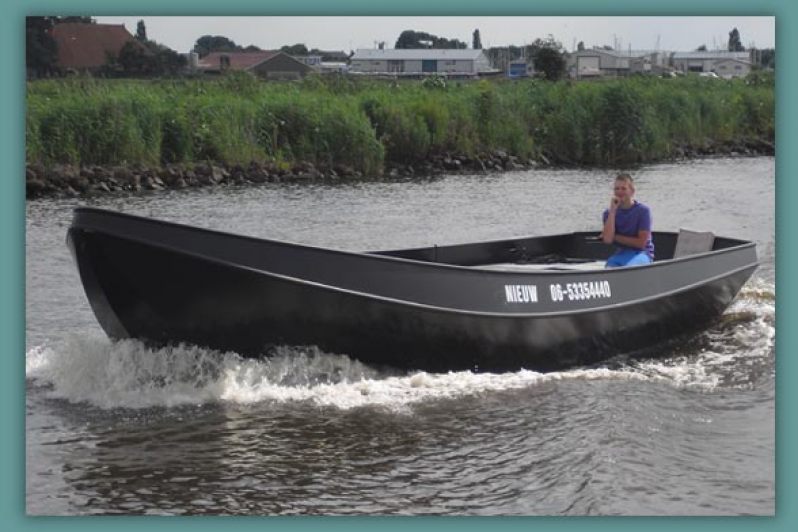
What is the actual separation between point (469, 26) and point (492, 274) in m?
1.97

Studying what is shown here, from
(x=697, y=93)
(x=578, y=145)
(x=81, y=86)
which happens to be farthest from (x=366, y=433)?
(x=578, y=145)

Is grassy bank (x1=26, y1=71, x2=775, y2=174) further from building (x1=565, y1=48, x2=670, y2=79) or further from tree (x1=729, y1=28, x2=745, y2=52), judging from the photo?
building (x1=565, y1=48, x2=670, y2=79)

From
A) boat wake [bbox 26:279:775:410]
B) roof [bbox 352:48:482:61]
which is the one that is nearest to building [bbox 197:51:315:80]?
roof [bbox 352:48:482:61]

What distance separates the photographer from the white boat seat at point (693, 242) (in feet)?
39.8

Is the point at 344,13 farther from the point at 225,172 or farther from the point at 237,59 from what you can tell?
the point at 225,172

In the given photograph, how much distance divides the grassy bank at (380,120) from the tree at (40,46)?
0.26m

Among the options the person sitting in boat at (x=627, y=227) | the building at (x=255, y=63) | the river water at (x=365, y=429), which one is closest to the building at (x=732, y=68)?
the river water at (x=365, y=429)

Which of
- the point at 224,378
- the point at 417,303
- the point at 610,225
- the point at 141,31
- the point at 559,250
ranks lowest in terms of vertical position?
the point at 224,378

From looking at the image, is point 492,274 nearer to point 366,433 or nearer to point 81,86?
point 366,433

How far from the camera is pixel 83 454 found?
7.99 meters

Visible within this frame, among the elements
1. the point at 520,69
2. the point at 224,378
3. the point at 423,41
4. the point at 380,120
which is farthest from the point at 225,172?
Answer: the point at 423,41

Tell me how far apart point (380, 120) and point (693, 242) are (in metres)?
9.86

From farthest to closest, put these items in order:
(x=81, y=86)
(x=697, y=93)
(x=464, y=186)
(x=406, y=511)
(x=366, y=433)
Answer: (x=464, y=186), (x=697, y=93), (x=81, y=86), (x=366, y=433), (x=406, y=511)

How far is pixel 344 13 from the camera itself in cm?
741
